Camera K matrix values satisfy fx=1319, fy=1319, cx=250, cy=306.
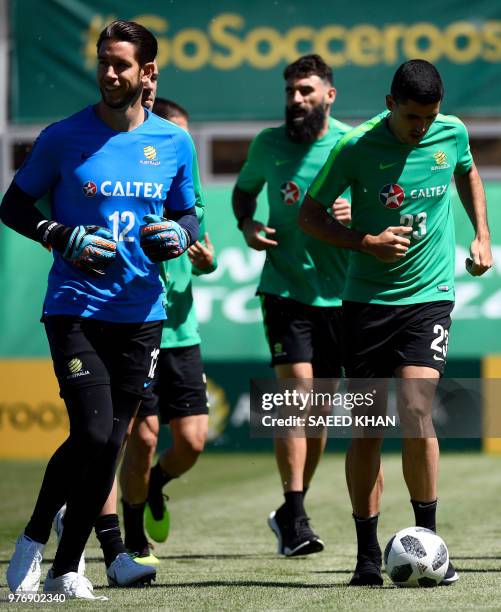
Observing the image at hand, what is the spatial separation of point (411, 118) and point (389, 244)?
546 mm

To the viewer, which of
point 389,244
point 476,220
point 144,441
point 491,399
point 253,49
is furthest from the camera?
point 253,49

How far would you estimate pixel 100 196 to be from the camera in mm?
5332

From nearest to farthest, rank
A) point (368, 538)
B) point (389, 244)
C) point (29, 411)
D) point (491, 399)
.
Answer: point (389, 244), point (368, 538), point (491, 399), point (29, 411)

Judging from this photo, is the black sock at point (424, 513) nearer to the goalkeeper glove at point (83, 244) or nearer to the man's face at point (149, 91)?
the goalkeeper glove at point (83, 244)

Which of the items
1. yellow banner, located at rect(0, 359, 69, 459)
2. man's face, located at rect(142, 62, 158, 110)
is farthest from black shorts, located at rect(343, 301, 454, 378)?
yellow banner, located at rect(0, 359, 69, 459)

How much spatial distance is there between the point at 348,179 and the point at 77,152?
124cm

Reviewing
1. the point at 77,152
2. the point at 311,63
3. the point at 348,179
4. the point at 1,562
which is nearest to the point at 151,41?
the point at 77,152

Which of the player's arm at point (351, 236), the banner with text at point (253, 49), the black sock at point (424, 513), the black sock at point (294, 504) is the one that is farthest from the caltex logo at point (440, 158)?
the banner with text at point (253, 49)

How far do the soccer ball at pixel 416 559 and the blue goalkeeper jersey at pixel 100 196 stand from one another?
142cm

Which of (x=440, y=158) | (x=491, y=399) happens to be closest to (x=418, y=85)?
(x=440, y=158)

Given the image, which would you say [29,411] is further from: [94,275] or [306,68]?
[94,275]

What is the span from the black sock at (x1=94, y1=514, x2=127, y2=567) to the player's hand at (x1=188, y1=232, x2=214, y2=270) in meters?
1.74

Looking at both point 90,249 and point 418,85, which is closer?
point 90,249

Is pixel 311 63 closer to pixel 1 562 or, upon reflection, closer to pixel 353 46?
pixel 1 562
